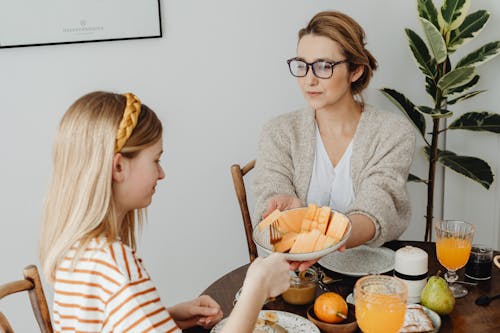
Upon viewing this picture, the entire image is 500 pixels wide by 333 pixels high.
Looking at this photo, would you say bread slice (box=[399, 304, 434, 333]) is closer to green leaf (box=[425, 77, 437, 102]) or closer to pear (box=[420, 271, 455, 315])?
pear (box=[420, 271, 455, 315])

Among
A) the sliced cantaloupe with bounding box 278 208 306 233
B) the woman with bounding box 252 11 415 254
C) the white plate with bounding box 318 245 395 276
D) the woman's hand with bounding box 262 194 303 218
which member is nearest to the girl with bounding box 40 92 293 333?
the sliced cantaloupe with bounding box 278 208 306 233

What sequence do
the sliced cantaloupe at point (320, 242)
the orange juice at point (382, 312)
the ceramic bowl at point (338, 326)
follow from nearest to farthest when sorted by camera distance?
the orange juice at point (382, 312)
the ceramic bowl at point (338, 326)
the sliced cantaloupe at point (320, 242)

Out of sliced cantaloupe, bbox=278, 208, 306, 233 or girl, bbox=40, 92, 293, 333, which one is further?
sliced cantaloupe, bbox=278, 208, 306, 233

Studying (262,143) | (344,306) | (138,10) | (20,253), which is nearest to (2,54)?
(138,10)

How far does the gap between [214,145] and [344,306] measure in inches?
53.5

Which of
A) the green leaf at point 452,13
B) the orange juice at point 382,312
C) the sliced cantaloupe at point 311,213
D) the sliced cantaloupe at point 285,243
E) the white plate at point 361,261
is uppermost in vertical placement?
the green leaf at point 452,13

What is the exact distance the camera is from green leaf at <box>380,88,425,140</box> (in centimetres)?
261

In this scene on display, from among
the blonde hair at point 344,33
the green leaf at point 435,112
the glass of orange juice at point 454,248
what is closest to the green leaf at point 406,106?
the green leaf at point 435,112

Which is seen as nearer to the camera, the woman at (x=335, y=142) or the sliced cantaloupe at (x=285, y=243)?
the sliced cantaloupe at (x=285, y=243)

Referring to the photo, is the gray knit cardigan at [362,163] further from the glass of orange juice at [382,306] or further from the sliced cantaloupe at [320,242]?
the glass of orange juice at [382,306]

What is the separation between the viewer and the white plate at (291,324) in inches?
51.7

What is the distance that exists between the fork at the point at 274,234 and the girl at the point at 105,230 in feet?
0.84

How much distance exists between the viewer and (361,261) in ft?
5.49

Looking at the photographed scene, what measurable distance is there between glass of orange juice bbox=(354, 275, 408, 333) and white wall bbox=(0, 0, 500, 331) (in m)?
1.41
